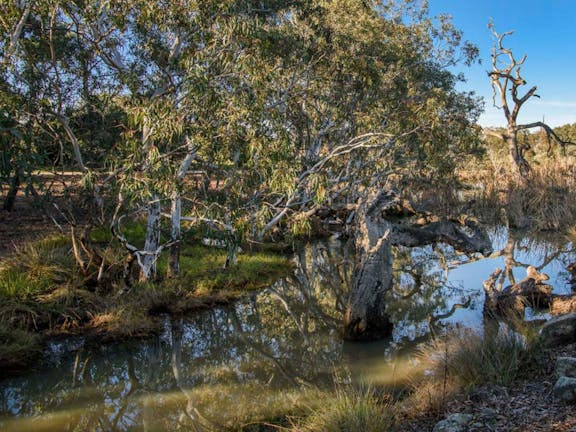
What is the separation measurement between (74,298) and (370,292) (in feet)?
16.6

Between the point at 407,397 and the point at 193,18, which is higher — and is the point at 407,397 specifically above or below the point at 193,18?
below

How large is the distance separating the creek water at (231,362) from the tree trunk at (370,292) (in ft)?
0.82

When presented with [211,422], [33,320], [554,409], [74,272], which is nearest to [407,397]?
[554,409]

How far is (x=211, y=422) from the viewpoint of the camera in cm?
526

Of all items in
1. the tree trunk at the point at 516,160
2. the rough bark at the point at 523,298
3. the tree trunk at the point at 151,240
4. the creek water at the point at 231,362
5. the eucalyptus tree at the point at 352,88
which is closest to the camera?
the creek water at the point at 231,362

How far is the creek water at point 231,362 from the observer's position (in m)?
5.60

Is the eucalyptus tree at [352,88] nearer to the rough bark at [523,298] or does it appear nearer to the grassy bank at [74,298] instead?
the grassy bank at [74,298]

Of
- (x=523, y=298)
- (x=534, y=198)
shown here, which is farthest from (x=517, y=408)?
→ (x=534, y=198)

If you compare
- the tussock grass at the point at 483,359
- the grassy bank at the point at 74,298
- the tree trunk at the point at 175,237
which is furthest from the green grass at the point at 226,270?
the tussock grass at the point at 483,359

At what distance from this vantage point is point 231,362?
7.22 metres

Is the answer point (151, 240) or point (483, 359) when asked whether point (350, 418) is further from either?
point (151, 240)

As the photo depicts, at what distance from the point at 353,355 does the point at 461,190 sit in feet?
64.5

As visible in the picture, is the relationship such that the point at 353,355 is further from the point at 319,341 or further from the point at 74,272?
the point at 74,272

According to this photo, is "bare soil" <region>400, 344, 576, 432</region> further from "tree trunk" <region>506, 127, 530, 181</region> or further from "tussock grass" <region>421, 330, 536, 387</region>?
"tree trunk" <region>506, 127, 530, 181</region>
